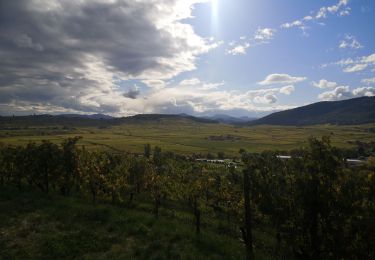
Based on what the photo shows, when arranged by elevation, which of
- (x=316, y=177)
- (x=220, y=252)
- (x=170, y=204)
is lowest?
(x=170, y=204)

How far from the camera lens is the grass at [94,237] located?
965 inches

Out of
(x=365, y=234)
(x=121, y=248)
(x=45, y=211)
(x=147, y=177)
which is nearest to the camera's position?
(x=365, y=234)

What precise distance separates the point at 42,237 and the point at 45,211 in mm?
8389

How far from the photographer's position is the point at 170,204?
6300cm

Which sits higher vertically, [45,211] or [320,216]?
[320,216]

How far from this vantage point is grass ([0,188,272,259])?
24500 millimetres

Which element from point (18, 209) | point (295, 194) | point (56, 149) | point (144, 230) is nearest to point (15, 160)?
point (56, 149)

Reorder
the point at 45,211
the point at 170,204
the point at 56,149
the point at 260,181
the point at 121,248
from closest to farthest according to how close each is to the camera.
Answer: the point at 121,248
the point at 260,181
the point at 45,211
the point at 56,149
the point at 170,204

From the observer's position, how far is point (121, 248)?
25.8 meters

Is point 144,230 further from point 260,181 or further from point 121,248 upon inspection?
point 260,181

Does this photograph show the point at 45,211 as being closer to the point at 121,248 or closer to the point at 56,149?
the point at 121,248

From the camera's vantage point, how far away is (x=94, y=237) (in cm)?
2772

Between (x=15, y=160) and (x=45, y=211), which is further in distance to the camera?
(x=15, y=160)

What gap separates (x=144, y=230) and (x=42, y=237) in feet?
28.1
